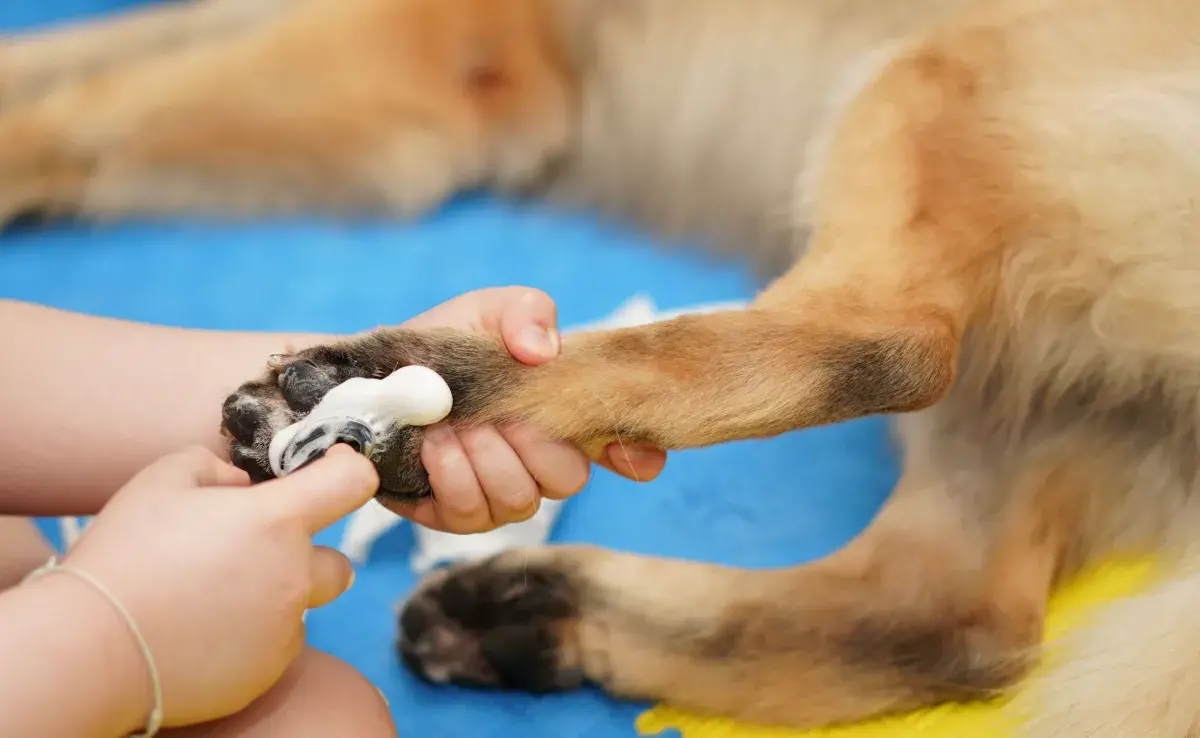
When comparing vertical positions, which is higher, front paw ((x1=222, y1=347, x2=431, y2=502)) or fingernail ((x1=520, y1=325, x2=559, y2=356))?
fingernail ((x1=520, y1=325, x2=559, y2=356))

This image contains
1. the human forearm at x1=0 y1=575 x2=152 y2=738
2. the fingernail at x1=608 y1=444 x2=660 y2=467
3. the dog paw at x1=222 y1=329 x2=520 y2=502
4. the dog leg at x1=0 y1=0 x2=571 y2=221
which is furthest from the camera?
the dog leg at x1=0 y1=0 x2=571 y2=221

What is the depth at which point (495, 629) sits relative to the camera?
0.96 m

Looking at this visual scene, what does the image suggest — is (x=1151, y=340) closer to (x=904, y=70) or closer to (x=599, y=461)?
(x=904, y=70)

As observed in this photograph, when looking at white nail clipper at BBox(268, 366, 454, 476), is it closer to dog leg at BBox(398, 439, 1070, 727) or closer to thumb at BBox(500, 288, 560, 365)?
thumb at BBox(500, 288, 560, 365)

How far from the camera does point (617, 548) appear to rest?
1.15 metres

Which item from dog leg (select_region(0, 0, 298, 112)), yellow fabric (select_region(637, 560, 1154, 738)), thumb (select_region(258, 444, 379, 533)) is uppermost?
dog leg (select_region(0, 0, 298, 112))

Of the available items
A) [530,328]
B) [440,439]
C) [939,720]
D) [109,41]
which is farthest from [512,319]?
[109,41]

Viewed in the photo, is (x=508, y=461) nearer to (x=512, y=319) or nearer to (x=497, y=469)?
(x=497, y=469)

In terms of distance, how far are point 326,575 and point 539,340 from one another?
24cm

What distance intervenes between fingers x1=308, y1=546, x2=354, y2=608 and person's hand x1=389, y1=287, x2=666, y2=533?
8 cm

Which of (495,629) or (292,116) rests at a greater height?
(292,116)

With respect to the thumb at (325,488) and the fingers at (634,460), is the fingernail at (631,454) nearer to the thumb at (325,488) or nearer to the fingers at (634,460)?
the fingers at (634,460)

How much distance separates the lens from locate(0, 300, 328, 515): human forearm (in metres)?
0.84

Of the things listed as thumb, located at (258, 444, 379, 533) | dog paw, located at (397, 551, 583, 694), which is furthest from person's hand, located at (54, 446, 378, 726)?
dog paw, located at (397, 551, 583, 694)
